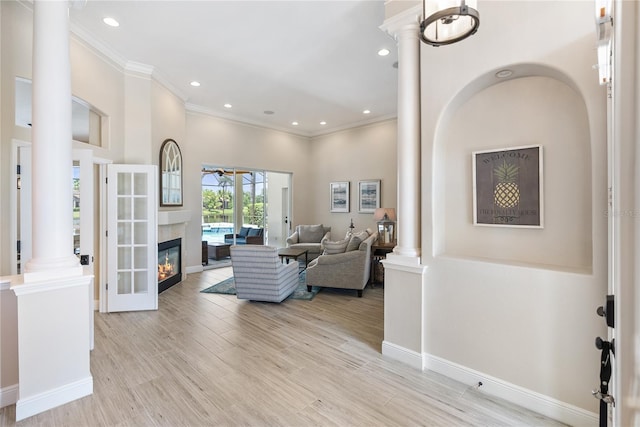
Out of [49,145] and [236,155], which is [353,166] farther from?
[49,145]

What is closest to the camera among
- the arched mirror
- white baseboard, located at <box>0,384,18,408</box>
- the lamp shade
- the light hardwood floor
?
the light hardwood floor

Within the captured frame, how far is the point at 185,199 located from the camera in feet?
19.9

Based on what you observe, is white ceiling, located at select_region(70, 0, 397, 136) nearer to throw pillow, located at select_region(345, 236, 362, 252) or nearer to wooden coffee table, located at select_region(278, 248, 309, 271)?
throw pillow, located at select_region(345, 236, 362, 252)

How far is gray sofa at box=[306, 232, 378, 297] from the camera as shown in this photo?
470cm

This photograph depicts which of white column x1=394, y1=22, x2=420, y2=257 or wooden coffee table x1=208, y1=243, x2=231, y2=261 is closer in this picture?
white column x1=394, y1=22, x2=420, y2=257

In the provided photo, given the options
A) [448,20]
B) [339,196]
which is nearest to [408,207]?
[448,20]

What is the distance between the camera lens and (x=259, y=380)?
8.33ft

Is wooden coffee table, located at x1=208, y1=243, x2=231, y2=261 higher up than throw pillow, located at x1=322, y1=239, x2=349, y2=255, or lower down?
lower down

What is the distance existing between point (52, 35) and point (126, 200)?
2.30 metres

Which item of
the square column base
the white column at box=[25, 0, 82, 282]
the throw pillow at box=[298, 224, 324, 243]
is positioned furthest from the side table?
the white column at box=[25, 0, 82, 282]

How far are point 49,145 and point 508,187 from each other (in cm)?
356

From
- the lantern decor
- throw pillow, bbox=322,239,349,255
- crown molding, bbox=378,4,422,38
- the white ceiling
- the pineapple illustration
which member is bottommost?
throw pillow, bbox=322,239,349,255

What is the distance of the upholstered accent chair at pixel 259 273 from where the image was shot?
4.23 meters

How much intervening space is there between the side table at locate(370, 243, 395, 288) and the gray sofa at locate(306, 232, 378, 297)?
566 millimetres
